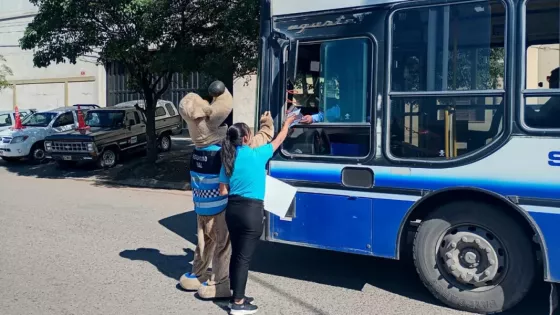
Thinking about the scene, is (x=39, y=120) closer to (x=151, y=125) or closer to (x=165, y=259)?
(x=151, y=125)

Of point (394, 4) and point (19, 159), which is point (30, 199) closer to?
point (19, 159)

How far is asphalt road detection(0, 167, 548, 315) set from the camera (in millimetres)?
5633

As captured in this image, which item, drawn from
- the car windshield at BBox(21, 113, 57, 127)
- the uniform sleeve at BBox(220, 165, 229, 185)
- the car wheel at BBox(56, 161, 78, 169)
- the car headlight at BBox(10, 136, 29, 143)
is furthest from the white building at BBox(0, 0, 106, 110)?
the uniform sleeve at BBox(220, 165, 229, 185)

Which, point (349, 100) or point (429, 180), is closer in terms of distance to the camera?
point (429, 180)

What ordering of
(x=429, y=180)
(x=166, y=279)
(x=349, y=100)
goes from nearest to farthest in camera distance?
(x=429, y=180) < (x=349, y=100) < (x=166, y=279)

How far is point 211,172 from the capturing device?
18.9ft

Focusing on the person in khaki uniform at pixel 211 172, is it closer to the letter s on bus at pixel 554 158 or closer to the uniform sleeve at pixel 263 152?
the uniform sleeve at pixel 263 152

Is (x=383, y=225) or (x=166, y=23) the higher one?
(x=166, y=23)

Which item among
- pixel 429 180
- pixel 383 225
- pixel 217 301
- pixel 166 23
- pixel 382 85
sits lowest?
pixel 217 301

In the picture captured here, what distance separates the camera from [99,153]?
688 inches

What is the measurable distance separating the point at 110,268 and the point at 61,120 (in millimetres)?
14749

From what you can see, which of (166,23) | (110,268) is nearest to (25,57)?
(166,23)

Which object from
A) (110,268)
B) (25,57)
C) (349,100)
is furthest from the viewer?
(25,57)

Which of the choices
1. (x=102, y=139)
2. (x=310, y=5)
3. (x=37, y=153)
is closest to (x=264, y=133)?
(x=310, y=5)
